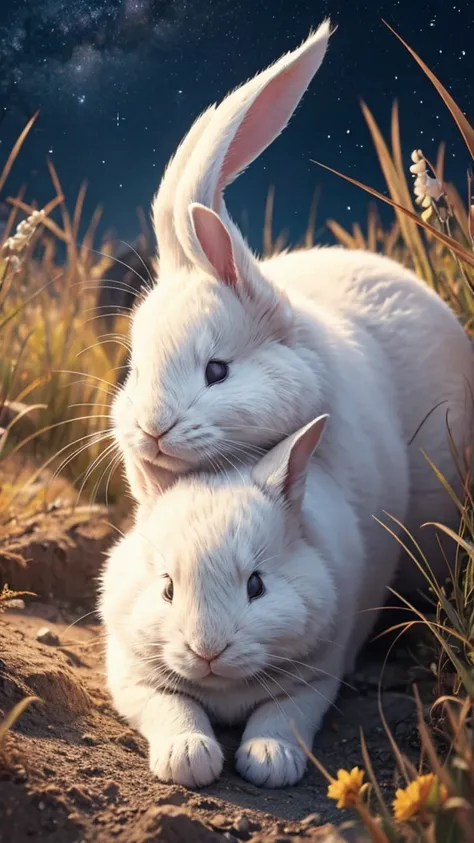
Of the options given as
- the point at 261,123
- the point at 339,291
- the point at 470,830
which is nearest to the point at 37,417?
the point at 339,291

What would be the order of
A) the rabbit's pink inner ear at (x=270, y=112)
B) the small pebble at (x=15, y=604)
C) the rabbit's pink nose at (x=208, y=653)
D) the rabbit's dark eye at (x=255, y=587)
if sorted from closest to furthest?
the rabbit's pink nose at (x=208, y=653), the rabbit's dark eye at (x=255, y=587), the rabbit's pink inner ear at (x=270, y=112), the small pebble at (x=15, y=604)

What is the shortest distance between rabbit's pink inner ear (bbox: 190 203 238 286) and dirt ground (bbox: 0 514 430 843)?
1.18m

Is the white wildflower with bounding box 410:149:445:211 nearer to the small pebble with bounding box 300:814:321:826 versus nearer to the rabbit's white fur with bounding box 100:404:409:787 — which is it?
the rabbit's white fur with bounding box 100:404:409:787

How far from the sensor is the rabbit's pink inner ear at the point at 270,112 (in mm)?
2918

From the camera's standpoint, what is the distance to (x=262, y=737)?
2.54m

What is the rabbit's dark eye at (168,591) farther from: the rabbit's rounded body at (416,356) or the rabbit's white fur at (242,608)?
the rabbit's rounded body at (416,356)

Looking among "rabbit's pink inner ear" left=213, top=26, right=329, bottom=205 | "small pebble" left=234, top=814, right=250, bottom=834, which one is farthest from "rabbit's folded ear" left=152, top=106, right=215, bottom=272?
"small pebble" left=234, top=814, right=250, bottom=834

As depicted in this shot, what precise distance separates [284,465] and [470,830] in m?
1.12

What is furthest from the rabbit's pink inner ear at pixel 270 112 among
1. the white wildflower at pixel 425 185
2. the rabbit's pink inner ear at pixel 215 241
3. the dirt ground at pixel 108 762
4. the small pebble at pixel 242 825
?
the small pebble at pixel 242 825

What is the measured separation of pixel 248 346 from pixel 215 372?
0.14 meters

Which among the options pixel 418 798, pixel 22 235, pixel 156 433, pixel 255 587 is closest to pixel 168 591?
pixel 255 587

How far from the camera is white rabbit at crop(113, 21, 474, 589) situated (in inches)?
101

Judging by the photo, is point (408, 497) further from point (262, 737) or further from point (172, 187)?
point (172, 187)

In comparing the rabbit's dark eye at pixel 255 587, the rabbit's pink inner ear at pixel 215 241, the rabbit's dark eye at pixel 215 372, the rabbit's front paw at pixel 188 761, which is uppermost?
the rabbit's pink inner ear at pixel 215 241
